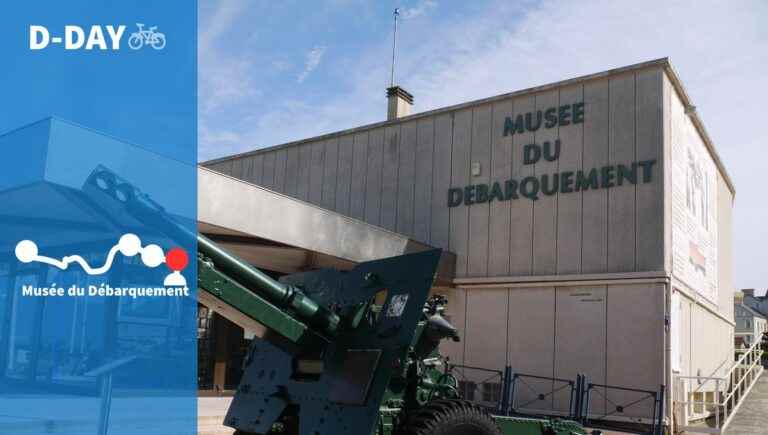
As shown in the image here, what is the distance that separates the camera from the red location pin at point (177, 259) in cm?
618

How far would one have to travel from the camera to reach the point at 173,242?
6.21 metres

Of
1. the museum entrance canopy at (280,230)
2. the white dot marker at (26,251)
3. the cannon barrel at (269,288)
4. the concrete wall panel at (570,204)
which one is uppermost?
the concrete wall panel at (570,204)

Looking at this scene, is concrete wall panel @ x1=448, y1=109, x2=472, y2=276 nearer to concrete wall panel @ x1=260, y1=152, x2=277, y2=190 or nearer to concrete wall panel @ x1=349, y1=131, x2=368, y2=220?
concrete wall panel @ x1=349, y1=131, x2=368, y2=220

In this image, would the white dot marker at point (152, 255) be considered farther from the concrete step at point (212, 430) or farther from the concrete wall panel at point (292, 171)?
the concrete wall panel at point (292, 171)

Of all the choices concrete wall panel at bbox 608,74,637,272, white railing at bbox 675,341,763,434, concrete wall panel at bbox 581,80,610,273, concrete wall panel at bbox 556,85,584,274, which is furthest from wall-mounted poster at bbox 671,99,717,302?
white railing at bbox 675,341,763,434

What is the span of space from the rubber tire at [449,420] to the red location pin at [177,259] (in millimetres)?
2263

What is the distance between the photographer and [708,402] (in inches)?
619

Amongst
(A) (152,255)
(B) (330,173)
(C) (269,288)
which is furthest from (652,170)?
(A) (152,255)

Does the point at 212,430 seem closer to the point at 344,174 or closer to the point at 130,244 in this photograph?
the point at 130,244

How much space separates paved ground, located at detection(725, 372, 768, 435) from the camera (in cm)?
1567

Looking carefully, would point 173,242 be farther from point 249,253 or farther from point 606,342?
point 606,342

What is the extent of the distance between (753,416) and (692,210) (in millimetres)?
5041

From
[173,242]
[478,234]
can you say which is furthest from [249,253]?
[173,242]

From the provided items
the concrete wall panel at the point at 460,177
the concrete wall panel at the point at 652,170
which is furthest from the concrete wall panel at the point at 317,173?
the concrete wall panel at the point at 652,170
